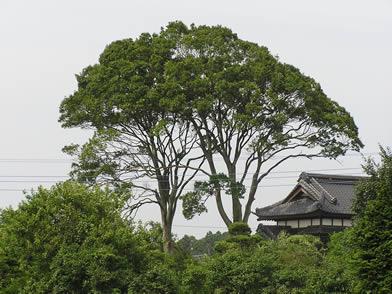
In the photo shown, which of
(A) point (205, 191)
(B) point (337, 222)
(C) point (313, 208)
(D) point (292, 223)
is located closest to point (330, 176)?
(B) point (337, 222)

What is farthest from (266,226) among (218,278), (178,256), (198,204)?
(218,278)

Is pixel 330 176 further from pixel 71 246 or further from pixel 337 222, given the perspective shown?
pixel 71 246

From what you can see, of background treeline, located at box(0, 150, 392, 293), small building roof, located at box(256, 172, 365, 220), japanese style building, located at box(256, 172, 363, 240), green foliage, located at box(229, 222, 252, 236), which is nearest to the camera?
background treeline, located at box(0, 150, 392, 293)

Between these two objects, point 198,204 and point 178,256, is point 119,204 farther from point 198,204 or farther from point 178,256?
point 198,204

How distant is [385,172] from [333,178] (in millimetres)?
25365

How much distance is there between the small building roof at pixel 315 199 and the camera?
113ft

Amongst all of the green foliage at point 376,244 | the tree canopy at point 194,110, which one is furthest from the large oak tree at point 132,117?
the green foliage at point 376,244

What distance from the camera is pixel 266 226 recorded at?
3681 centimetres

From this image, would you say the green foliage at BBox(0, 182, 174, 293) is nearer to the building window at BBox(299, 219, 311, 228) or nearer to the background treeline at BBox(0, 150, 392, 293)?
the background treeline at BBox(0, 150, 392, 293)

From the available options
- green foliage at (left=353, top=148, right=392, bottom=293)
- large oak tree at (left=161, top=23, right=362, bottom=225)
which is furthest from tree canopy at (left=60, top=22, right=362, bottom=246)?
green foliage at (left=353, top=148, right=392, bottom=293)

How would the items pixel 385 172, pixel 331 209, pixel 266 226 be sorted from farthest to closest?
pixel 266 226 < pixel 331 209 < pixel 385 172

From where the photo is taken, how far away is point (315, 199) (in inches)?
1401

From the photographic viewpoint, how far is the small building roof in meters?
34.5

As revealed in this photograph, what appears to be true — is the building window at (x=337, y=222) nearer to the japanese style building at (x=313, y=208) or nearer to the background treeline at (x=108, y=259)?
the japanese style building at (x=313, y=208)
